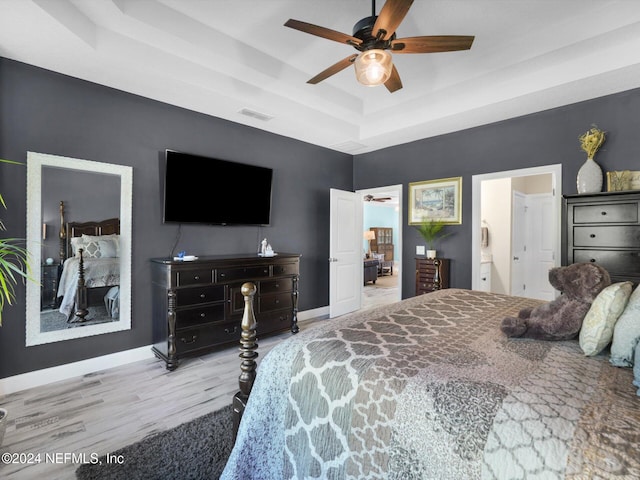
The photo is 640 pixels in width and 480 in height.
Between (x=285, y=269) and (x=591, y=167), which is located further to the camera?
(x=285, y=269)

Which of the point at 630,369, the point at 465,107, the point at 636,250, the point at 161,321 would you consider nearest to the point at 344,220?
the point at 465,107

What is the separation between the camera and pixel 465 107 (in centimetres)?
375

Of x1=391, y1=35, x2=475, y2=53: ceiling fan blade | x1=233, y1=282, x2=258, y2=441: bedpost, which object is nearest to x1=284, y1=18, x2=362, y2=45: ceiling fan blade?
x1=391, y1=35, x2=475, y2=53: ceiling fan blade

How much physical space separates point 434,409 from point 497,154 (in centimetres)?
395

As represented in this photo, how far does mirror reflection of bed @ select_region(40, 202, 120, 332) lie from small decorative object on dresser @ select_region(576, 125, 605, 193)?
15.4ft

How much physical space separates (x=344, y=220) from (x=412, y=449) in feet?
14.2

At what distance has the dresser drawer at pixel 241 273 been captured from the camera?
3371mm

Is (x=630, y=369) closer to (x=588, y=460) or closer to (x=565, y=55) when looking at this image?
(x=588, y=460)

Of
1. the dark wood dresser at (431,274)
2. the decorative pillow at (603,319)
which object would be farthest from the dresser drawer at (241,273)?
the decorative pillow at (603,319)

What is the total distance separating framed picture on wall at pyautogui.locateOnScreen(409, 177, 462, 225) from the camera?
4.44m

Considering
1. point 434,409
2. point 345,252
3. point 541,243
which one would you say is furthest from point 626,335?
point 541,243

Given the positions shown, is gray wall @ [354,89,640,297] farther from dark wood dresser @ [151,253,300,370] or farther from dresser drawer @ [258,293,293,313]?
dark wood dresser @ [151,253,300,370]

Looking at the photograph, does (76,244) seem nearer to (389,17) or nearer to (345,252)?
(389,17)

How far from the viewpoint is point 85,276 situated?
2988 mm
